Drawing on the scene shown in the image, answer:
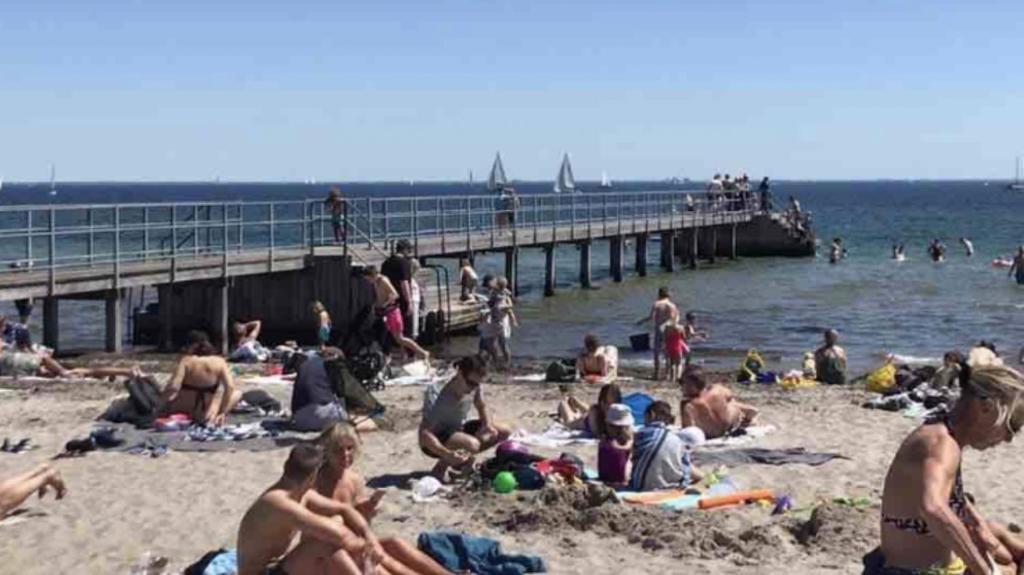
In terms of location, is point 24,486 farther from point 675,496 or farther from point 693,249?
point 693,249

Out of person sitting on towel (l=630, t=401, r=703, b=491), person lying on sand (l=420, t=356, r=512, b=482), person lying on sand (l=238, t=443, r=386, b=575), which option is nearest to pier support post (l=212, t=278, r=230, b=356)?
person lying on sand (l=420, t=356, r=512, b=482)

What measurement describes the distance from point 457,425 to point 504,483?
0.75 metres

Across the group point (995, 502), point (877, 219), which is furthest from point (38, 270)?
point (877, 219)

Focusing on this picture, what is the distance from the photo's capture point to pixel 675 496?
956cm

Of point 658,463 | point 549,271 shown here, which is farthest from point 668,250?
point 658,463

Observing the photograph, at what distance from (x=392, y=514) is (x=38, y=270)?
11708mm

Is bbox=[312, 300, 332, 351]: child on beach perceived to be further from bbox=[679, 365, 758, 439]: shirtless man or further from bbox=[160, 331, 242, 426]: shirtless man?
bbox=[679, 365, 758, 439]: shirtless man

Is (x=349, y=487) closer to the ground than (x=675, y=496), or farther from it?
farther from it

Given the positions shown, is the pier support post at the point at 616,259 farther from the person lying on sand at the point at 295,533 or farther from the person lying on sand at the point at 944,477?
the person lying on sand at the point at 944,477

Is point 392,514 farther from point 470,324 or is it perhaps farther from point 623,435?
point 470,324

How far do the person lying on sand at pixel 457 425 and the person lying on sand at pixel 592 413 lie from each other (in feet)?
2.99

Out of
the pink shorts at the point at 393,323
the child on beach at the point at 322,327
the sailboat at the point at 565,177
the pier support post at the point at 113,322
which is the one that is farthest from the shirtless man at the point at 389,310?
the sailboat at the point at 565,177

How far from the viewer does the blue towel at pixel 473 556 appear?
7.88m

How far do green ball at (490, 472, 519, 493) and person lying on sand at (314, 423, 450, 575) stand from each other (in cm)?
220
